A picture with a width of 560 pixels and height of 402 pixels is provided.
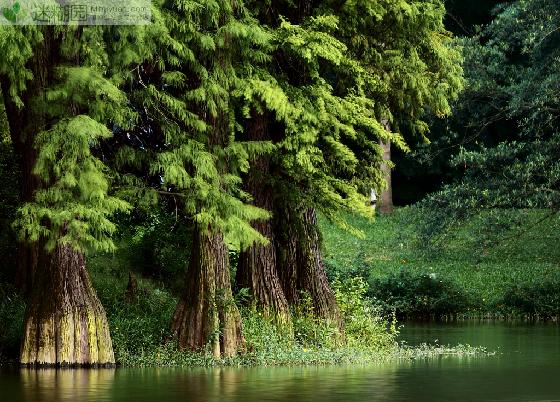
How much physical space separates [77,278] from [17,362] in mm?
1976

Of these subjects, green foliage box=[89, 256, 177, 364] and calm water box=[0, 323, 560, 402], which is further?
green foliage box=[89, 256, 177, 364]

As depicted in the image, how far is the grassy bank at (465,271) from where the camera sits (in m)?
38.4

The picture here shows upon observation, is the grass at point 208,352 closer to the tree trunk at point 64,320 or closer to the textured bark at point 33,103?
the tree trunk at point 64,320

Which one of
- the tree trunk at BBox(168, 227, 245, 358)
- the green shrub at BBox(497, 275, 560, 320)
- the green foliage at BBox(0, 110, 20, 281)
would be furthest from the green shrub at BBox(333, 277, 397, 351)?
the green shrub at BBox(497, 275, 560, 320)

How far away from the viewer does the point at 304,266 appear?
26141 millimetres

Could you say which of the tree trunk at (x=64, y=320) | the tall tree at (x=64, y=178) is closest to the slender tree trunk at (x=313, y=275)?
the tall tree at (x=64, y=178)

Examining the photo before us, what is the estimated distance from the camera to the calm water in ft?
57.7

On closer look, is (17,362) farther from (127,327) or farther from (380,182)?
(380,182)

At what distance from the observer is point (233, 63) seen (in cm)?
2353

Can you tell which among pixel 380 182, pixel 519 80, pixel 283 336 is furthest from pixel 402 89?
pixel 519 80

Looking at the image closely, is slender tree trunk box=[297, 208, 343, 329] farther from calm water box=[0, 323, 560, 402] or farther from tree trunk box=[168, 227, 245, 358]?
tree trunk box=[168, 227, 245, 358]

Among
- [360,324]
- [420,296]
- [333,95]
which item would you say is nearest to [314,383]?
[333,95]

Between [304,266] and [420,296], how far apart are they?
43.3ft

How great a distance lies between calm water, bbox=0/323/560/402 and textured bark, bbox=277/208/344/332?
238cm
